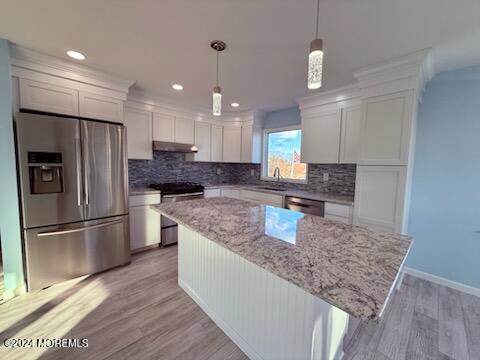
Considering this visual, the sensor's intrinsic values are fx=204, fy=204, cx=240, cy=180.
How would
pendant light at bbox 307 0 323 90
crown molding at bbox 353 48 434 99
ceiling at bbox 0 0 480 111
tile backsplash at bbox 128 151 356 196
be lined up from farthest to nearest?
1. tile backsplash at bbox 128 151 356 196
2. crown molding at bbox 353 48 434 99
3. ceiling at bbox 0 0 480 111
4. pendant light at bbox 307 0 323 90

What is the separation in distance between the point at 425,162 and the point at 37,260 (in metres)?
4.44

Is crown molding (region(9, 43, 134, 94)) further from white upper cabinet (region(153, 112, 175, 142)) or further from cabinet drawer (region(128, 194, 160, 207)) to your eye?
cabinet drawer (region(128, 194, 160, 207))

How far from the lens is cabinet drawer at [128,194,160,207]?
114 inches

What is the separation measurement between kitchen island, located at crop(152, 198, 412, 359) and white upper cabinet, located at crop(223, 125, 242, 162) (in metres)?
2.42

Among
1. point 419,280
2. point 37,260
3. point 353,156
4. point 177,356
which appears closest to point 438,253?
point 419,280

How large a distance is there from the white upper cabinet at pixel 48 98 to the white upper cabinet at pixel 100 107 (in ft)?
0.21

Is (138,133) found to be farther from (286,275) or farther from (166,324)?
(286,275)

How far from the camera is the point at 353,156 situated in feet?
8.99

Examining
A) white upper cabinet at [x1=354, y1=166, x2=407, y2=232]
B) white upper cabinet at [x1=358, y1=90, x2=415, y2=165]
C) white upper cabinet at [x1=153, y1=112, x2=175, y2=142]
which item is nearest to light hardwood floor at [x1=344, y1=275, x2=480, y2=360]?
white upper cabinet at [x1=354, y1=166, x2=407, y2=232]

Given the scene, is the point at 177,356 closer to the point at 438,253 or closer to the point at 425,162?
the point at 438,253

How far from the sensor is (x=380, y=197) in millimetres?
2238

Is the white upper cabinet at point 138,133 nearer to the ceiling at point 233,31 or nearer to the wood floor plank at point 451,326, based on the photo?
the ceiling at point 233,31

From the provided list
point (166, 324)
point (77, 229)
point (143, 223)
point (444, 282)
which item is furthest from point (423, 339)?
point (77, 229)

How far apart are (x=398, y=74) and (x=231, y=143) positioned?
2871 millimetres
